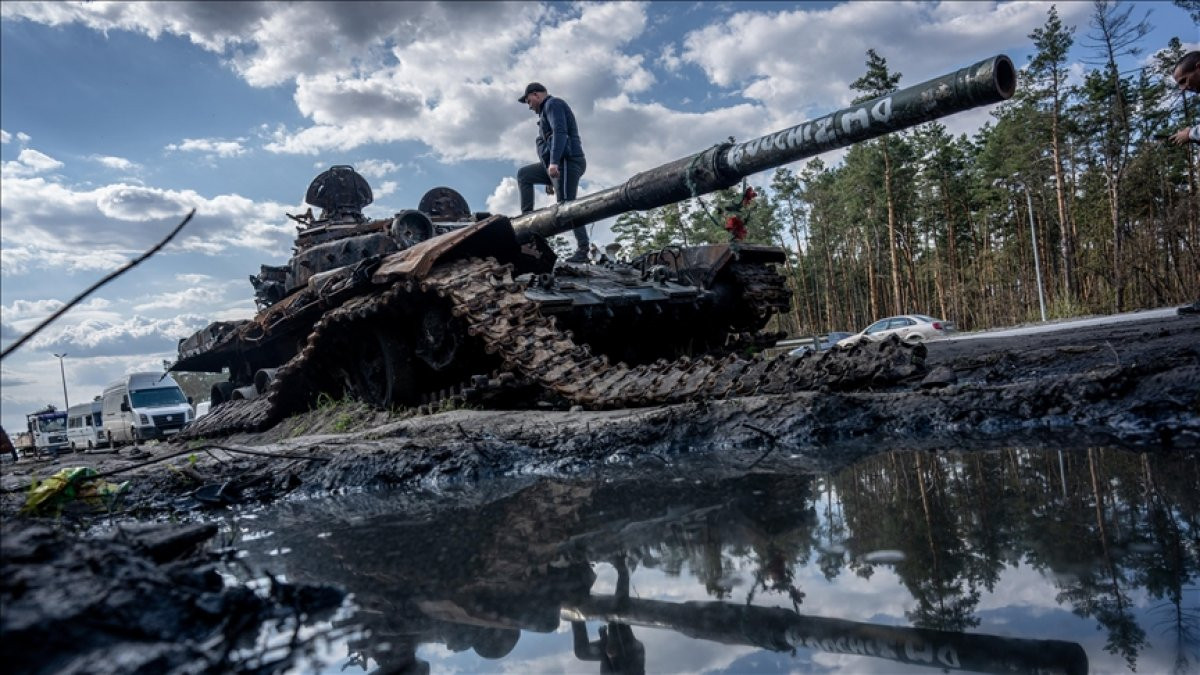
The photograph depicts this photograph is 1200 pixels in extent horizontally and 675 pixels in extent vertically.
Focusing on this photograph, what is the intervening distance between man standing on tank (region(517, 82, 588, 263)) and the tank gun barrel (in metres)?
1.34

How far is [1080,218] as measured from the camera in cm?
3722

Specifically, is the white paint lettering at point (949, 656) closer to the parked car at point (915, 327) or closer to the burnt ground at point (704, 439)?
the burnt ground at point (704, 439)

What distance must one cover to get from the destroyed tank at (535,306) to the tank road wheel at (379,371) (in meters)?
0.02

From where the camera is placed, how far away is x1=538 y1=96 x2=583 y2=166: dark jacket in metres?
8.43


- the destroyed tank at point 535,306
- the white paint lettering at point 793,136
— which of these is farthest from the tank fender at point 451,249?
the white paint lettering at point 793,136

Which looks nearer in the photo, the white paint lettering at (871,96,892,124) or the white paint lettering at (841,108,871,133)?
the white paint lettering at (871,96,892,124)

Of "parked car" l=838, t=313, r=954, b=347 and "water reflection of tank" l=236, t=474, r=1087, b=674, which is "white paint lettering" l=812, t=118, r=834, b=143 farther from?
"parked car" l=838, t=313, r=954, b=347

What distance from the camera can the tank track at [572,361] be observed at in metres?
4.77

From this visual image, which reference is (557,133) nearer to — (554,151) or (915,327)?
(554,151)

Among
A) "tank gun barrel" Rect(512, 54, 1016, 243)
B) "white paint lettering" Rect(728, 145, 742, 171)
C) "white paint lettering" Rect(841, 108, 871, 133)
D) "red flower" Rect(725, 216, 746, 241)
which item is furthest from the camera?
"red flower" Rect(725, 216, 746, 241)

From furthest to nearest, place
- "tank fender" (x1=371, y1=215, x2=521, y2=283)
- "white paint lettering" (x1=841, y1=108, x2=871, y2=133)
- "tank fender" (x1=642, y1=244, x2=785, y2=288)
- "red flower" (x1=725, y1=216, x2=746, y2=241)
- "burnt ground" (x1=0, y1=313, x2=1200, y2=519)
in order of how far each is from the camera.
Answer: "tank fender" (x1=642, y1=244, x2=785, y2=288)
"red flower" (x1=725, y1=216, x2=746, y2=241)
"tank fender" (x1=371, y1=215, x2=521, y2=283)
"white paint lettering" (x1=841, y1=108, x2=871, y2=133)
"burnt ground" (x1=0, y1=313, x2=1200, y2=519)

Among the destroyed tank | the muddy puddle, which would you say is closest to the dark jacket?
the destroyed tank

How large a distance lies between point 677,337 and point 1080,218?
1400 inches

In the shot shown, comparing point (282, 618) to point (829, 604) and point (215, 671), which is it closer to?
point (215, 671)
